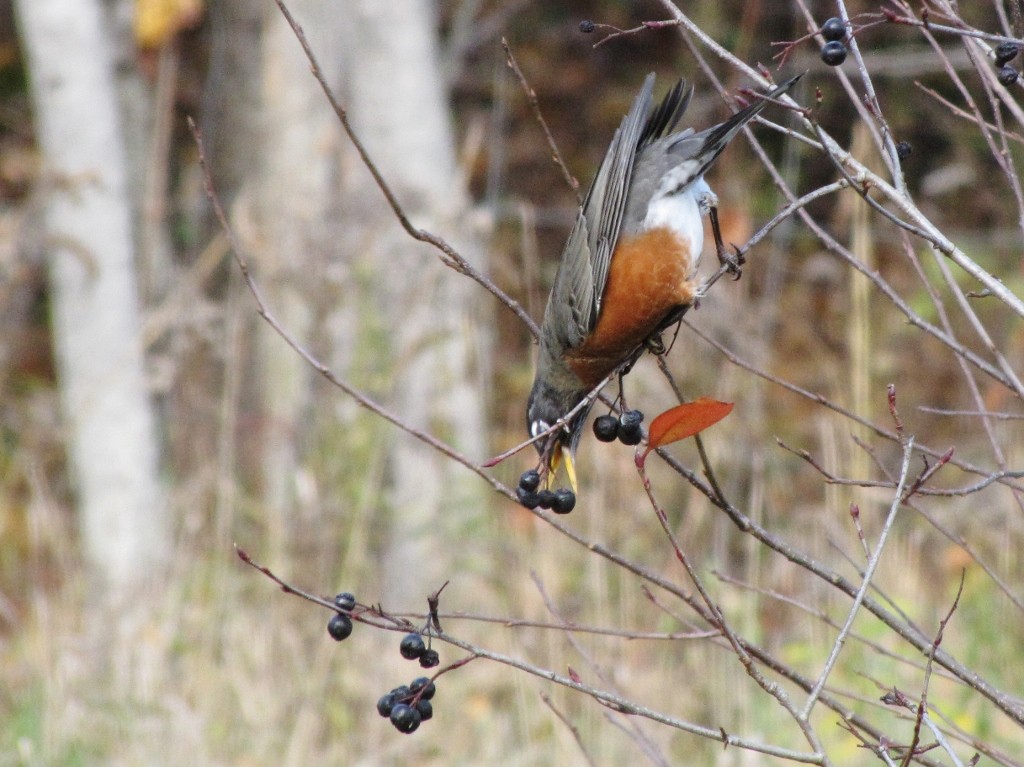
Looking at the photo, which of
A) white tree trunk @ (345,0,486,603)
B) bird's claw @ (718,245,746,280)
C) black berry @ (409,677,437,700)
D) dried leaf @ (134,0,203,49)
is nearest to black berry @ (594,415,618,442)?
bird's claw @ (718,245,746,280)

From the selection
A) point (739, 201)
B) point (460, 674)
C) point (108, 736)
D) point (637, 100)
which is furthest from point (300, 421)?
point (739, 201)

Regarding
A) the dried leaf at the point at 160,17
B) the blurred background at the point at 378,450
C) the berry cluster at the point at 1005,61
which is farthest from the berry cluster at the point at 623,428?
the dried leaf at the point at 160,17

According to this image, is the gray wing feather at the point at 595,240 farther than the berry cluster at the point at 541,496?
Yes

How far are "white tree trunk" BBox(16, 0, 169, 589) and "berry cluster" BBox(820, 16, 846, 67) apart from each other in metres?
4.86

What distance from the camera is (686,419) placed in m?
1.61

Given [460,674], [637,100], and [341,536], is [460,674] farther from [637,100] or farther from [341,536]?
[637,100]

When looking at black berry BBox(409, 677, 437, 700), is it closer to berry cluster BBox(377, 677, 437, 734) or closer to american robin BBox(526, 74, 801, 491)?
berry cluster BBox(377, 677, 437, 734)

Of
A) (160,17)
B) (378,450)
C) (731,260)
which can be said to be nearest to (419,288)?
(378,450)

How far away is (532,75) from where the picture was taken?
489 inches

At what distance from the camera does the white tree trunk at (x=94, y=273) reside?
6195mm

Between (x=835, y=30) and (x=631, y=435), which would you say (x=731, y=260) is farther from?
(x=835, y=30)

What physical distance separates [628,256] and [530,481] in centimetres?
103

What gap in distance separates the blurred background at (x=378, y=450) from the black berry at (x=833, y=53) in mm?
342

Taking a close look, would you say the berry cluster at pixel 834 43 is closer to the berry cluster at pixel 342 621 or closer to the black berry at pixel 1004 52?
the black berry at pixel 1004 52
